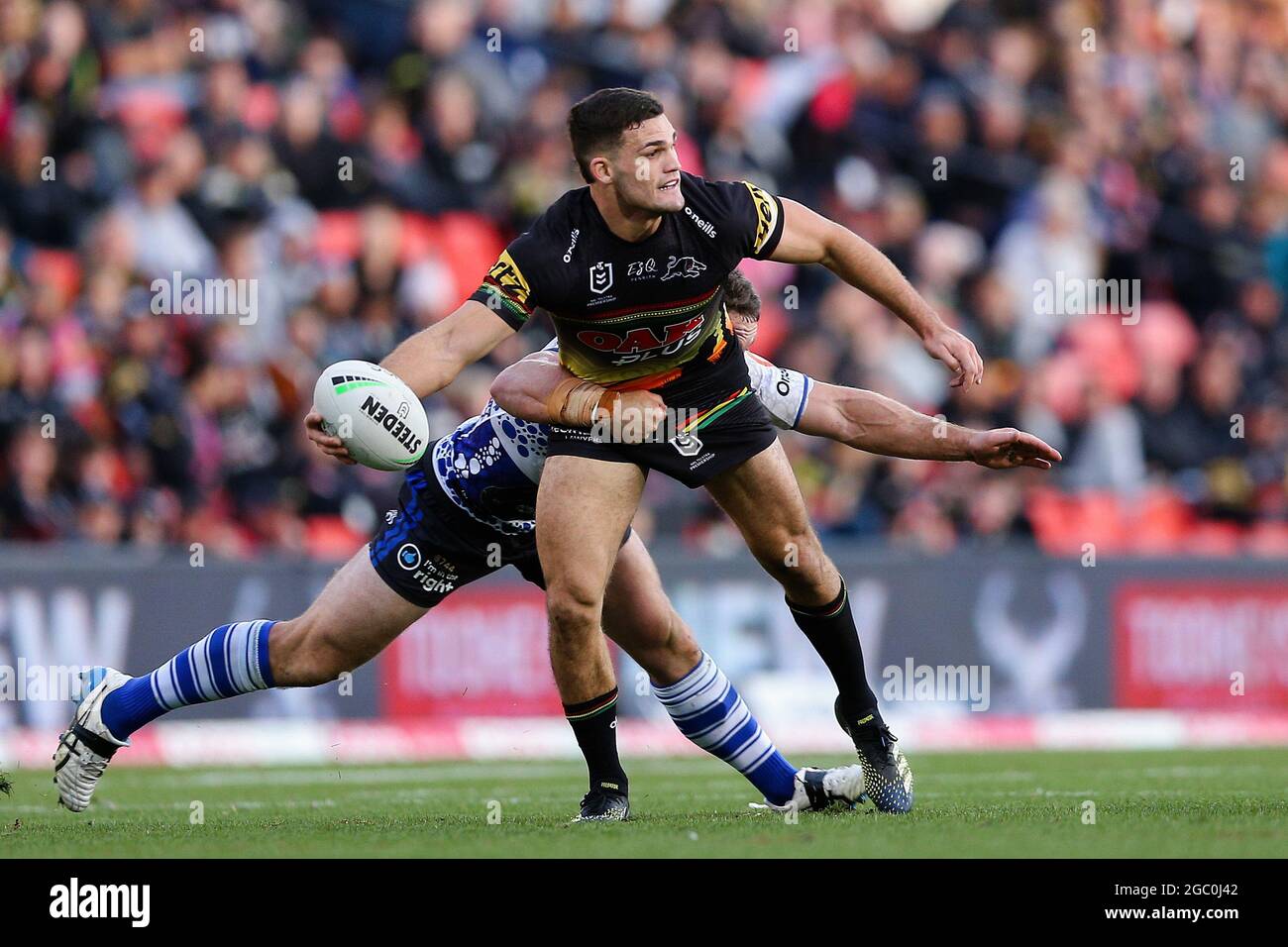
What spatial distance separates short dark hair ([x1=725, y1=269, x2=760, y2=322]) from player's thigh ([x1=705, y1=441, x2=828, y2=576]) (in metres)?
0.84

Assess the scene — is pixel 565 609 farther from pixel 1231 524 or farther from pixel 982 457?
pixel 1231 524

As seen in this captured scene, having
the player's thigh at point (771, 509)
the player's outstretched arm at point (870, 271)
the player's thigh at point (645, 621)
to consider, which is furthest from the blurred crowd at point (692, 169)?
the player's outstretched arm at point (870, 271)

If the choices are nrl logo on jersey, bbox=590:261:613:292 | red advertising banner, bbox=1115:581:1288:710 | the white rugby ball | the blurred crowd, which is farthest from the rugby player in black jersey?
red advertising banner, bbox=1115:581:1288:710

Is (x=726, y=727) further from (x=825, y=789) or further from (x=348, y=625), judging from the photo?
(x=348, y=625)

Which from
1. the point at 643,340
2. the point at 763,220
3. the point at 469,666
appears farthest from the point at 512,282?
the point at 469,666

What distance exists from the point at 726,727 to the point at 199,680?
2.07m

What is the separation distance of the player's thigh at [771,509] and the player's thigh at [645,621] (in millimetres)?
509

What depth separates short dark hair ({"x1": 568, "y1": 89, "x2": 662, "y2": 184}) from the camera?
7.04m

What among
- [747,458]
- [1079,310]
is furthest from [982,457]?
[1079,310]

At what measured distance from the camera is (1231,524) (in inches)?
600

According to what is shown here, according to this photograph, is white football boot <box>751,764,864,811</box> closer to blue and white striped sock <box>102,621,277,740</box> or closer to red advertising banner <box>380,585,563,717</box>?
blue and white striped sock <box>102,621,277,740</box>

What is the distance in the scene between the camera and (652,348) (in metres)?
7.24
